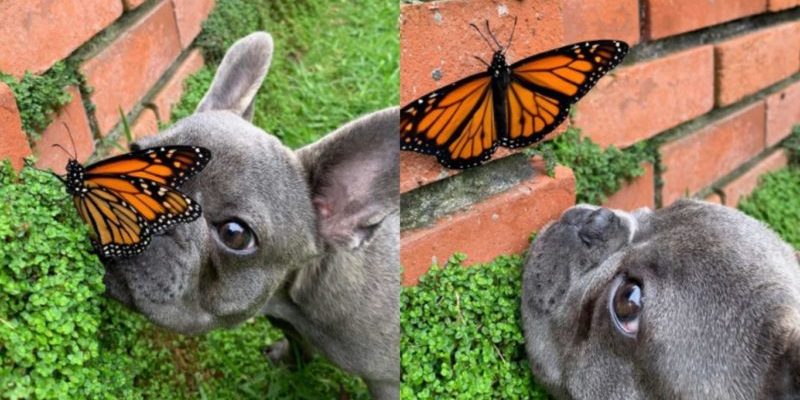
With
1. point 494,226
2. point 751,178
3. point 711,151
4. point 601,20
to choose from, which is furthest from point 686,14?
point 494,226

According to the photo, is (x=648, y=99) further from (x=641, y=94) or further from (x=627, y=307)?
(x=627, y=307)

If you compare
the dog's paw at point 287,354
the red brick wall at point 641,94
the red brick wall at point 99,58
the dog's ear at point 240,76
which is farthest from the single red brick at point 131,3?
the dog's paw at point 287,354

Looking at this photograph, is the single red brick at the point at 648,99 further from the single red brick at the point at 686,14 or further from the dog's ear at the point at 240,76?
the dog's ear at the point at 240,76

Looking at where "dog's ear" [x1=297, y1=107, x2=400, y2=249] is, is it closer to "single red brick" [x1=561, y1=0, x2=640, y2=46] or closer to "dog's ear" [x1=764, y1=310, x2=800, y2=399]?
"single red brick" [x1=561, y1=0, x2=640, y2=46]

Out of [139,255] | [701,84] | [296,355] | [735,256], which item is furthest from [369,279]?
[701,84]

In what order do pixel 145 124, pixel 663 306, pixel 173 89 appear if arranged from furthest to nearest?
pixel 173 89, pixel 145 124, pixel 663 306

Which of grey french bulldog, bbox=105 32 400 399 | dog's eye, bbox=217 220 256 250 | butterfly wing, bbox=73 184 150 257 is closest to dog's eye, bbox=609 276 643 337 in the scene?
grey french bulldog, bbox=105 32 400 399

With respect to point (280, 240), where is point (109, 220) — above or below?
above
